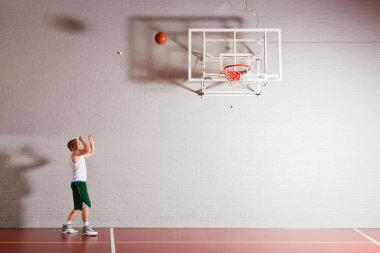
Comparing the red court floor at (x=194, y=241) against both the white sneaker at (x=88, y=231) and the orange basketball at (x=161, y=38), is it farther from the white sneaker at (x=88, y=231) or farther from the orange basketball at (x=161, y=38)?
the orange basketball at (x=161, y=38)

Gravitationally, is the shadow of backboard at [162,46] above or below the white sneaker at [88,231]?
above

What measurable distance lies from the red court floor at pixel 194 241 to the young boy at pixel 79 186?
0.63ft

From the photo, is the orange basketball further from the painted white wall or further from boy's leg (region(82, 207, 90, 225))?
boy's leg (region(82, 207, 90, 225))

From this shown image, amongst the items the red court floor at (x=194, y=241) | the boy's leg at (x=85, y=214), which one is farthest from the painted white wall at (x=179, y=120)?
the boy's leg at (x=85, y=214)

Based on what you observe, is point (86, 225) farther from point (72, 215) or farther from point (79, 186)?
point (79, 186)

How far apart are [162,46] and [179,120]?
1.39 m

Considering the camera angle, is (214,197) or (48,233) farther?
(214,197)

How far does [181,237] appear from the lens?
6309mm

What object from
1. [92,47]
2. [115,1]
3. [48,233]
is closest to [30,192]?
[48,233]

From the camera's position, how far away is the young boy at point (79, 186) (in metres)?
6.47

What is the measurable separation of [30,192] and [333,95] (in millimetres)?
5616

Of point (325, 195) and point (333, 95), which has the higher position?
point (333, 95)

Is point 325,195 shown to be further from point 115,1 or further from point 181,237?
point 115,1

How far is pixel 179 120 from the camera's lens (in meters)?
7.27
